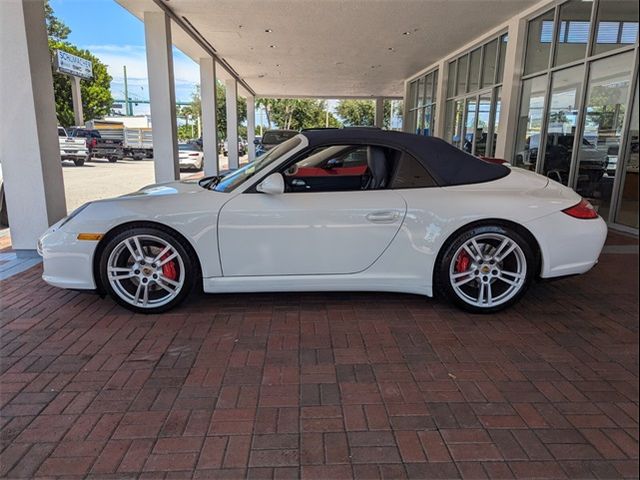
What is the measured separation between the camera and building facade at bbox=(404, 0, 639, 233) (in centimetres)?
652

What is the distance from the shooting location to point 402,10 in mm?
8562

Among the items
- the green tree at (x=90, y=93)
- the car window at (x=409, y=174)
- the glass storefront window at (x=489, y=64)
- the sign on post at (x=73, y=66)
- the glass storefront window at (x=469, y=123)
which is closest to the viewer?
the car window at (x=409, y=174)

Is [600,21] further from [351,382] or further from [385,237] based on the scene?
[351,382]

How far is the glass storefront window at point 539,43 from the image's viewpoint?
8.40m

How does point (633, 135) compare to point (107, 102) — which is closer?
point (633, 135)

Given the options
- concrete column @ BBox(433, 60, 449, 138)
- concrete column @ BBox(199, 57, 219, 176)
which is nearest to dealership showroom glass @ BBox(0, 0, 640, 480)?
concrete column @ BBox(433, 60, 449, 138)

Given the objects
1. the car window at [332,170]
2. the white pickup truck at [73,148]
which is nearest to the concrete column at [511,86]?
the car window at [332,170]

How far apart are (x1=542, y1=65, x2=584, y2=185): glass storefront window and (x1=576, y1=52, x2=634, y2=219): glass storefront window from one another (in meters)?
0.29

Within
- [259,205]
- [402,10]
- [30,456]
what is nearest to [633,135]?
[402,10]

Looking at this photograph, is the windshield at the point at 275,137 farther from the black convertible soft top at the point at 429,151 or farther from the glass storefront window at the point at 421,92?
the black convertible soft top at the point at 429,151

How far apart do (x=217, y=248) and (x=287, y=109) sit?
5842 centimetres

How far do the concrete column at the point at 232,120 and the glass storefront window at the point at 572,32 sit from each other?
13.3 metres

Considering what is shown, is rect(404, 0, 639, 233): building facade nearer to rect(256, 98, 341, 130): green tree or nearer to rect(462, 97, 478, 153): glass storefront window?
rect(462, 97, 478, 153): glass storefront window

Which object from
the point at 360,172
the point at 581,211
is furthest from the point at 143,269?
the point at 581,211
